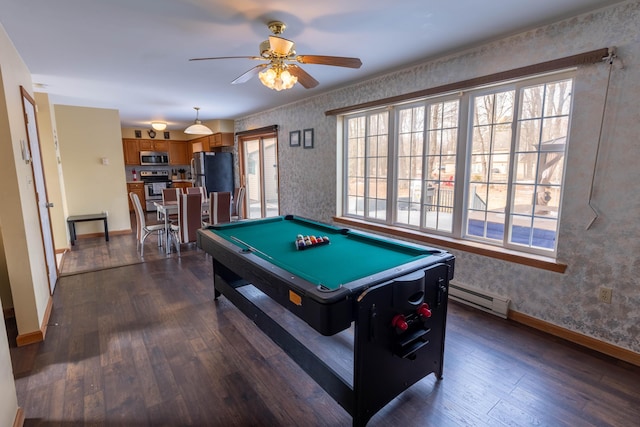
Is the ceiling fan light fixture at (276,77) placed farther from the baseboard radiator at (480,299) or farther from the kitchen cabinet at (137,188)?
the kitchen cabinet at (137,188)

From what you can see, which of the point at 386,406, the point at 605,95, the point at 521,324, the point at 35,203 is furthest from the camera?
the point at 35,203

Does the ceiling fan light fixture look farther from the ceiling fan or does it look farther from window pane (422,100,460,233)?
window pane (422,100,460,233)

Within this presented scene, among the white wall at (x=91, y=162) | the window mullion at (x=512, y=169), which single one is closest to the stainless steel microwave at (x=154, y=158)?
the white wall at (x=91, y=162)

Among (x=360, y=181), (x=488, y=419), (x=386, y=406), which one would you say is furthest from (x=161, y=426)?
(x=360, y=181)

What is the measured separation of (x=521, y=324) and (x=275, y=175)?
4649mm

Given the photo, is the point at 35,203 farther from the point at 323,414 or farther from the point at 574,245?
the point at 574,245

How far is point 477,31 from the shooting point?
93.7 inches

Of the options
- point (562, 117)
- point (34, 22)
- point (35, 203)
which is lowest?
point (35, 203)

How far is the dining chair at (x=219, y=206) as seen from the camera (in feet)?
15.5

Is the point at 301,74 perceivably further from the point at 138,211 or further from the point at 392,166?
the point at 138,211

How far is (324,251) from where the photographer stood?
221cm

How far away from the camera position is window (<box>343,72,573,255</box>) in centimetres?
246

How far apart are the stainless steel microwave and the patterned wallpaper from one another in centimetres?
809

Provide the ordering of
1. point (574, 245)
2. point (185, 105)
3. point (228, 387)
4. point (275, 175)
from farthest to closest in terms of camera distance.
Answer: point (275, 175)
point (185, 105)
point (574, 245)
point (228, 387)
